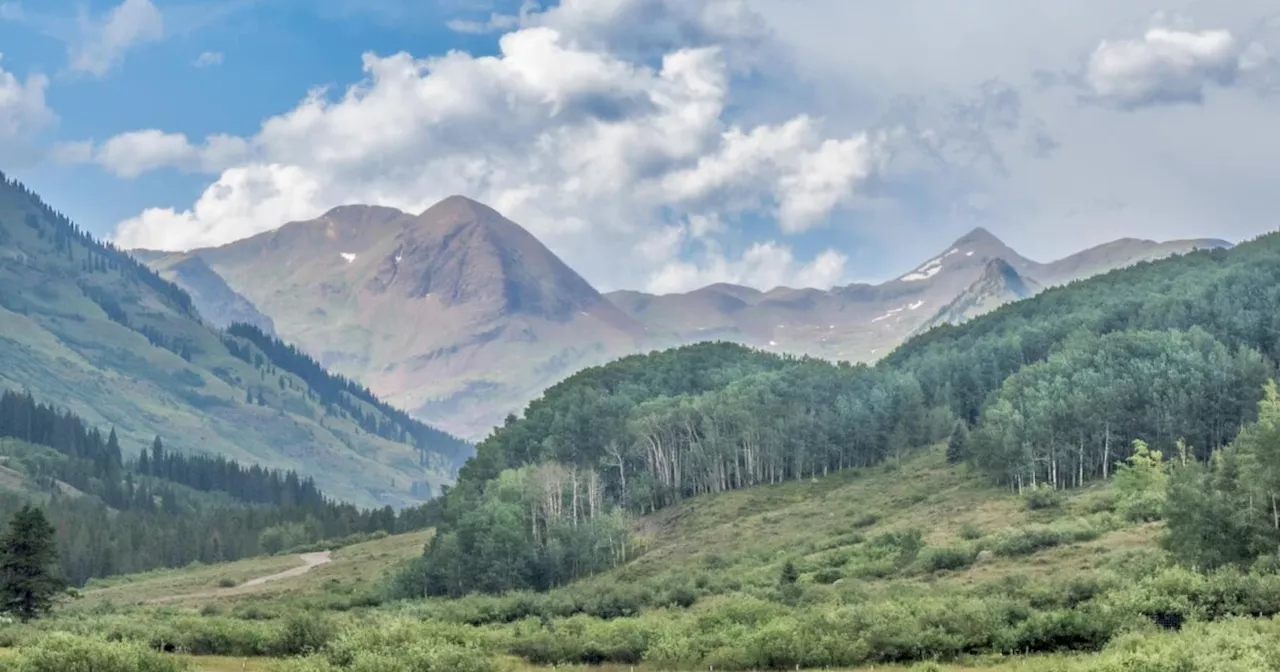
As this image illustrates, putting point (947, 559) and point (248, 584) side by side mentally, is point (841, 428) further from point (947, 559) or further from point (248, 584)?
point (248, 584)

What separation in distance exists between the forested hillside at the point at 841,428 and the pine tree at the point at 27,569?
59.3 meters

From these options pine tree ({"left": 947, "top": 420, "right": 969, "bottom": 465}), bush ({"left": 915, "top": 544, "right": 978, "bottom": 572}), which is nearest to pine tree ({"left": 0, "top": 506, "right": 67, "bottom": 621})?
bush ({"left": 915, "top": 544, "right": 978, "bottom": 572})

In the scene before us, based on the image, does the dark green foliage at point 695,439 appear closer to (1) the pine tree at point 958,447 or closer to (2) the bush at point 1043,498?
(1) the pine tree at point 958,447

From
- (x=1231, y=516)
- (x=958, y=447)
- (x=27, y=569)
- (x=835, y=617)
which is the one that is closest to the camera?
(x=835, y=617)

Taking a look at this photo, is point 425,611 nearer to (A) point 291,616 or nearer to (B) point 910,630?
(A) point 291,616

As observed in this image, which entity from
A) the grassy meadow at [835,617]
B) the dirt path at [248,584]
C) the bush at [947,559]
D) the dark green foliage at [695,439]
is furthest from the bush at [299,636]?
the dark green foliage at [695,439]

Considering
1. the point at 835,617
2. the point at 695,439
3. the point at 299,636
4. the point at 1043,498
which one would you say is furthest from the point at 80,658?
the point at 695,439

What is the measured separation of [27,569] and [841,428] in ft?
421

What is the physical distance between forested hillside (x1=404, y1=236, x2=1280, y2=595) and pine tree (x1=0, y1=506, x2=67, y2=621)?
5929 centimetres

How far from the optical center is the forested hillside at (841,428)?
13375 centimetres

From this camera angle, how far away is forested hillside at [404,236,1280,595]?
439ft

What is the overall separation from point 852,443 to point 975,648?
127800 mm

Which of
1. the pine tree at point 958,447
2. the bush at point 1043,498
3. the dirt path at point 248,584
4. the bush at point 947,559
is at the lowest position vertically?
the dirt path at point 248,584

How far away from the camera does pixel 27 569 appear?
7394cm
